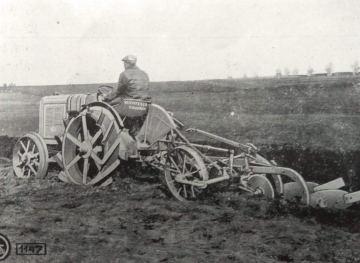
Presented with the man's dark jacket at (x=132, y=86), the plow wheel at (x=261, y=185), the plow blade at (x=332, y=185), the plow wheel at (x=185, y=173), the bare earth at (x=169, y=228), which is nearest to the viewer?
the bare earth at (x=169, y=228)

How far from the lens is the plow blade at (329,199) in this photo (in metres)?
3.99

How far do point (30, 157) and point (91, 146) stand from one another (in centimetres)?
95

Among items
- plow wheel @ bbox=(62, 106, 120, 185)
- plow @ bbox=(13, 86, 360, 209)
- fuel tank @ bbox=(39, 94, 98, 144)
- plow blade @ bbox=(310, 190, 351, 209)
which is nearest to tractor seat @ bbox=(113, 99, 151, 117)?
plow @ bbox=(13, 86, 360, 209)

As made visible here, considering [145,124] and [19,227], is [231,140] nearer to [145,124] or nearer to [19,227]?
[145,124]

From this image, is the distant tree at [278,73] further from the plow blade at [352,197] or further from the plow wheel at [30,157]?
the plow wheel at [30,157]

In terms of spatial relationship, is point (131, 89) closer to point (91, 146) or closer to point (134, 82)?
point (134, 82)

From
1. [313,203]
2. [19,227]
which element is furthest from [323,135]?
[19,227]

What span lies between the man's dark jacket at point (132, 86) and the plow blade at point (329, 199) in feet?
→ 7.05

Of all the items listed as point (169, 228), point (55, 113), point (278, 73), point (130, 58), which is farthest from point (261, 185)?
point (55, 113)

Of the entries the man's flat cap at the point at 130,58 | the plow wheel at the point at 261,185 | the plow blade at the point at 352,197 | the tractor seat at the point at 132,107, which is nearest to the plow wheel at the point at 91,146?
the tractor seat at the point at 132,107

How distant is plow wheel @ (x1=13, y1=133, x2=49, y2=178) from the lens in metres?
5.23

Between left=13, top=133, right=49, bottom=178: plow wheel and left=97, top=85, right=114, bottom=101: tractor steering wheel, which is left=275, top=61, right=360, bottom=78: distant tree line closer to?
left=97, top=85, right=114, bottom=101: tractor steering wheel

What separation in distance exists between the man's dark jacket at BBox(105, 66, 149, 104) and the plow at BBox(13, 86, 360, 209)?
3.8 inches

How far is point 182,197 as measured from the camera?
4.44 metres
